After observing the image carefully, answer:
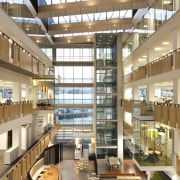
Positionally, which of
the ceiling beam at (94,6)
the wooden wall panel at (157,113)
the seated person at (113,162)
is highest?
the ceiling beam at (94,6)

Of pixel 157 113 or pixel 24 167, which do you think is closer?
pixel 24 167

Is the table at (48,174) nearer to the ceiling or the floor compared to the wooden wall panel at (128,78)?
nearer to the floor

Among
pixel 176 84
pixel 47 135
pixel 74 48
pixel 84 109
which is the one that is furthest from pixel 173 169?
pixel 74 48

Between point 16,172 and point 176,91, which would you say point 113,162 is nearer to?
point 176,91

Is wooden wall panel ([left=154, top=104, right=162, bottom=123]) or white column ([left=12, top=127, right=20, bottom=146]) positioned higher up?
wooden wall panel ([left=154, top=104, right=162, bottom=123])

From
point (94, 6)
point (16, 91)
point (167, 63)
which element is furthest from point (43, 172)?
point (94, 6)

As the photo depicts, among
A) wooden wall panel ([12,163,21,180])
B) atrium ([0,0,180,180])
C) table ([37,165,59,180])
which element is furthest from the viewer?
table ([37,165,59,180])

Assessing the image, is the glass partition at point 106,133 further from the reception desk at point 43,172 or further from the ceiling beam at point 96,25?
the ceiling beam at point 96,25

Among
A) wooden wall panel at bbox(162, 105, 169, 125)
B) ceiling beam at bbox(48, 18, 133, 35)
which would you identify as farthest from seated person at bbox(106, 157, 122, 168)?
ceiling beam at bbox(48, 18, 133, 35)

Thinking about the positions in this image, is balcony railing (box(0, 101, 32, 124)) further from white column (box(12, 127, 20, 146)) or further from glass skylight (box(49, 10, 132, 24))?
glass skylight (box(49, 10, 132, 24))

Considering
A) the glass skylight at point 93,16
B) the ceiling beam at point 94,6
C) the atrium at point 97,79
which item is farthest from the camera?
the glass skylight at point 93,16

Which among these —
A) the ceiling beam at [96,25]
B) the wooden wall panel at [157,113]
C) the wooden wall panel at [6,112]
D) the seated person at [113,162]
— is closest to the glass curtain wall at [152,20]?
the ceiling beam at [96,25]

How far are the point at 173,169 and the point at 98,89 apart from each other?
14.1 meters

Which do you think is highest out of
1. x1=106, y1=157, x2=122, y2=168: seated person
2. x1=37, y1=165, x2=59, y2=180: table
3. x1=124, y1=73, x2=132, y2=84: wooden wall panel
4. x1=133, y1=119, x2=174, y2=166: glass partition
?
x1=124, y1=73, x2=132, y2=84: wooden wall panel
